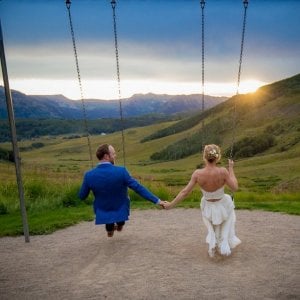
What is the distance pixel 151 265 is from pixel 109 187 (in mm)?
1592

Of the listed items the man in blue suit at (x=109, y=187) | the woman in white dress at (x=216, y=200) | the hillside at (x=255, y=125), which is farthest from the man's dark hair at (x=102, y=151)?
the hillside at (x=255, y=125)

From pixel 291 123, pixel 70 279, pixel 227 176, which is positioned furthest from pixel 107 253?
pixel 291 123

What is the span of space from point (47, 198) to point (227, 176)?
27.6 feet

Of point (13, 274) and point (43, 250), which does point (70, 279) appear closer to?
point (13, 274)

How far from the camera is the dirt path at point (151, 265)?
251 inches

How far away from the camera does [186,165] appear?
86.0m

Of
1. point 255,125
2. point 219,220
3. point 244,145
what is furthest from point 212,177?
point 255,125

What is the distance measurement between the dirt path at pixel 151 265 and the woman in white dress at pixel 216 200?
10.2 inches

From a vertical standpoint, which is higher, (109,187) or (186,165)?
(109,187)

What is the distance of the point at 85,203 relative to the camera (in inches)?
583

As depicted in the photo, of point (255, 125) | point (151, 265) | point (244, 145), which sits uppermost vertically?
point (151, 265)

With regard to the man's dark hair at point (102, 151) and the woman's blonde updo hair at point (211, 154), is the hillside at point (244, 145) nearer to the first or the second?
the man's dark hair at point (102, 151)

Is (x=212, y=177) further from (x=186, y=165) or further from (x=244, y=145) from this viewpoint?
(x=244, y=145)

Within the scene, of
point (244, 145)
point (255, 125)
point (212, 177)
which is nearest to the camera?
point (212, 177)
